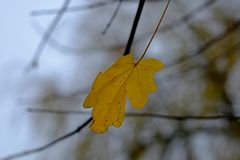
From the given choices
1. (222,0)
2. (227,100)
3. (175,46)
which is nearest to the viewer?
(227,100)

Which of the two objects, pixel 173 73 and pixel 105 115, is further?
pixel 173 73

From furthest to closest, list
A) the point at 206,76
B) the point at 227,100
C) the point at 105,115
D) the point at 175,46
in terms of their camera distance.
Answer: the point at 175,46, the point at 206,76, the point at 227,100, the point at 105,115

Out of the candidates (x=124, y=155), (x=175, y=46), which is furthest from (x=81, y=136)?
(x=175, y=46)

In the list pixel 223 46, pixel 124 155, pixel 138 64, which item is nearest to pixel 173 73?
pixel 223 46

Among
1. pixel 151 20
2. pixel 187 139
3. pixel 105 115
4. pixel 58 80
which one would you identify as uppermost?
pixel 105 115

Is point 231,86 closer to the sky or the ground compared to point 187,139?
closer to the sky

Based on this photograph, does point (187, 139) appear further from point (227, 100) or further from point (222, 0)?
point (222, 0)
